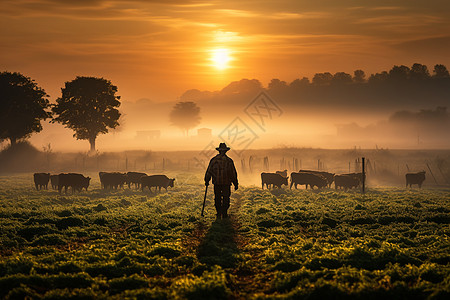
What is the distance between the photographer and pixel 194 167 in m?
78.9

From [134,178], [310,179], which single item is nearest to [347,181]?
[310,179]

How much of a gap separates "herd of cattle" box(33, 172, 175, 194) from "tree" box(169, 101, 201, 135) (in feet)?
474

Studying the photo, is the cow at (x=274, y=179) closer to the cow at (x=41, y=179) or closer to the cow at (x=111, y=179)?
the cow at (x=111, y=179)

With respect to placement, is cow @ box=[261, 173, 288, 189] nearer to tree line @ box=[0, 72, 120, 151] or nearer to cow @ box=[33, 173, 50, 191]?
cow @ box=[33, 173, 50, 191]

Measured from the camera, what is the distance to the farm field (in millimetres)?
10320

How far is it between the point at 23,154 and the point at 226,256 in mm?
72346

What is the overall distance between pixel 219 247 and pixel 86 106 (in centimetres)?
7093

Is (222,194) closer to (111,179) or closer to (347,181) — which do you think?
(111,179)

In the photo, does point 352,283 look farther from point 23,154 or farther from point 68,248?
point 23,154

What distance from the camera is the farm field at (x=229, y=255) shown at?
10.3 m

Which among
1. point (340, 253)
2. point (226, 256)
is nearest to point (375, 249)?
point (340, 253)

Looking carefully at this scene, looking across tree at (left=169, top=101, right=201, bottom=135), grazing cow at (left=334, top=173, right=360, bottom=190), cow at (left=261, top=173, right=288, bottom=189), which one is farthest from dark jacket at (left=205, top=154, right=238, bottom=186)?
tree at (left=169, top=101, right=201, bottom=135)

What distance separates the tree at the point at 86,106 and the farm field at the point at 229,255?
198 feet

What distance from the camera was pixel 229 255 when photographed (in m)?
14.0
